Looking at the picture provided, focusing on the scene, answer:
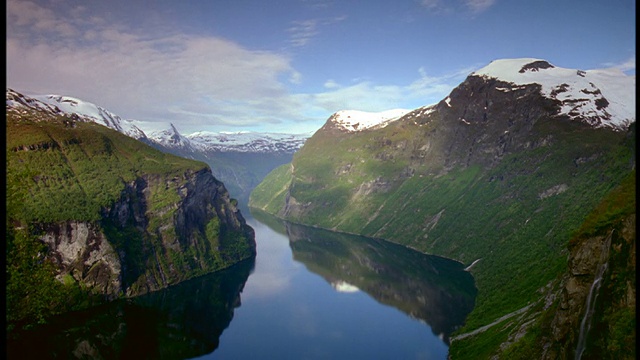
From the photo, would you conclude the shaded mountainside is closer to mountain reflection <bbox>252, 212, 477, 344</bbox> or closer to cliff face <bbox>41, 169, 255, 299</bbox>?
cliff face <bbox>41, 169, 255, 299</bbox>

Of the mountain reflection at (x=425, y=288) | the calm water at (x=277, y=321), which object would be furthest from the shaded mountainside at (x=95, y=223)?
the mountain reflection at (x=425, y=288)

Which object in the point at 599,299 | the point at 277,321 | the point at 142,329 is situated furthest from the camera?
the point at 277,321

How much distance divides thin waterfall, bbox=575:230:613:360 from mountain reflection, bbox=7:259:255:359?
91.5 m

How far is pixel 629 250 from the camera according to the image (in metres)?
47.2

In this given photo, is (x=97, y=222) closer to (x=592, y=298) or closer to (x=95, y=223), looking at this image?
(x=95, y=223)

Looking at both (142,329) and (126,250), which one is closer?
(142,329)

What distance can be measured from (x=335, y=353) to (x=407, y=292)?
61.9m

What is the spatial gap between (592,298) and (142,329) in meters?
118

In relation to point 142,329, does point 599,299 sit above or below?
above

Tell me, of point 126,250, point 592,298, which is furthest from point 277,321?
point 592,298

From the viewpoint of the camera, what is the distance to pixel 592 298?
5222 centimetres

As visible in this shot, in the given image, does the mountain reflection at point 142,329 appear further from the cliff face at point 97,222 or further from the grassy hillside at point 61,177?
the grassy hillside at point 61,177

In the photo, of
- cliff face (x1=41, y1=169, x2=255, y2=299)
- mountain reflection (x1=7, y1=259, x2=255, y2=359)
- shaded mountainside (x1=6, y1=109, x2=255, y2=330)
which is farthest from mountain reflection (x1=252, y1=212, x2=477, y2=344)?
shaded mountainside (x1=6, y1=109, x2=255, y2=330)

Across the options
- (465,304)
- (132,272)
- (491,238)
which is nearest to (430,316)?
(465,304)
